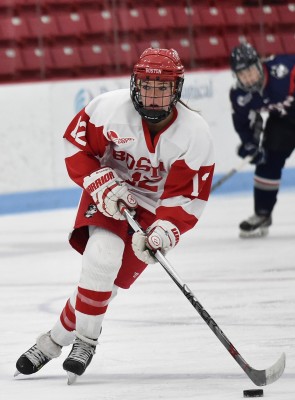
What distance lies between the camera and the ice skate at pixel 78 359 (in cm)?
282

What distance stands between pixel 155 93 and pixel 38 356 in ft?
2.46

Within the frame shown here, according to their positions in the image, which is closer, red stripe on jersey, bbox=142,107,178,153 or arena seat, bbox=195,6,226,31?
red stripe on jersey, bbox=142,107,178,153

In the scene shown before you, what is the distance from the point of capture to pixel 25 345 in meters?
3.43

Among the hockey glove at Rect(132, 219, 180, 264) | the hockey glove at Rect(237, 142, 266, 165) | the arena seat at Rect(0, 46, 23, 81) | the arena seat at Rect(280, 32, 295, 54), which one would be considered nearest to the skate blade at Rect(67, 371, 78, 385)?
the hockey glove at Rect(132, 219, 180, 264)

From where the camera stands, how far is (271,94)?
6035 mm

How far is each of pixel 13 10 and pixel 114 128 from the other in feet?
17.6

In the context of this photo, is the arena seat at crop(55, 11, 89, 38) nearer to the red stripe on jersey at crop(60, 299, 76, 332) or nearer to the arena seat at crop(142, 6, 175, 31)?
the arena seat at crop(142, 6, 175, 31)

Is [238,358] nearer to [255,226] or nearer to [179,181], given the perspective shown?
[179,181]

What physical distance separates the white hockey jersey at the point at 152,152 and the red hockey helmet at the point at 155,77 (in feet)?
0.18

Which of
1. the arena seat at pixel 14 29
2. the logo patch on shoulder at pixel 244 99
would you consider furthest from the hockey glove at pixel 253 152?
the arena seat at pixel 14 29

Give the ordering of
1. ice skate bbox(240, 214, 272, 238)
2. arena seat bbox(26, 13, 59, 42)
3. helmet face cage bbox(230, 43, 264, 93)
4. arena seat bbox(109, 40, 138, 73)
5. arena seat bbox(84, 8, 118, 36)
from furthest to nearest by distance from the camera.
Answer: arena seat bbox(84, 8, 118, 36) < arena seat bbox(109, 40, 138, 73) < arena seat bbox(26, 13, 59, 42) < ice skate bbox(240, 214, 272, 238) < helmet face cage bbox(230, 43, 264, 93)

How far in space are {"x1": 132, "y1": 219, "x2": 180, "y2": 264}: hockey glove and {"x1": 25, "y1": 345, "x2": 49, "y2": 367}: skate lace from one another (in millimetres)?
389

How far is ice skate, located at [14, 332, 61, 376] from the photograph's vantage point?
9.68 ft

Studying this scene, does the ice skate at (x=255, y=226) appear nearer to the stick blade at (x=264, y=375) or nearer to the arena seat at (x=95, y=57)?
the arena seat at (x=95, y=57)
